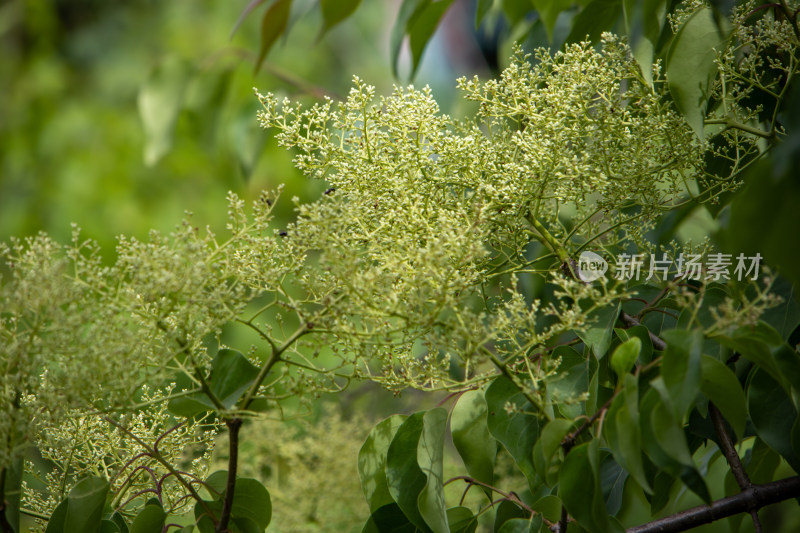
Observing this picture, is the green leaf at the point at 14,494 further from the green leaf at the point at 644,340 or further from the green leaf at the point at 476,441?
the green leaf at the point at 644,340

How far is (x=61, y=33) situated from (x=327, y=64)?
6.31 ft

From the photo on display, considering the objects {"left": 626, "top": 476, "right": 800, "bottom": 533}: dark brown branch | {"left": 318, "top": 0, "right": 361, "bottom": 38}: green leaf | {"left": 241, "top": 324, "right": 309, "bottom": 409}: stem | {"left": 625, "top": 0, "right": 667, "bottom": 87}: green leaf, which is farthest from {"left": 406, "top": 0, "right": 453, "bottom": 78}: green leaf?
{"left": 626, "top": 476, "right": 800, "bottom": 533}: dark brown branch

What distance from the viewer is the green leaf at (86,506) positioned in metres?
0.81

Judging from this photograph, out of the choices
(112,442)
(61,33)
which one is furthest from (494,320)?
(61,33)

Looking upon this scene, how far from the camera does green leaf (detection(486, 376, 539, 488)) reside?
2.77 ft

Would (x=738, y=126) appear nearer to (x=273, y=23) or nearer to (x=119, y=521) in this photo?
(x=273, y=23)

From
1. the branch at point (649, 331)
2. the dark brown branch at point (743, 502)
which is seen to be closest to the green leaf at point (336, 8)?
the branch at point (649, 331)

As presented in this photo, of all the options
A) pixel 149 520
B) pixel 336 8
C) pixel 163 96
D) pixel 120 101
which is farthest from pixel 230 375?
pixel 120 101

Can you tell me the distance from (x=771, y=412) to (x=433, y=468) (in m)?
0.37

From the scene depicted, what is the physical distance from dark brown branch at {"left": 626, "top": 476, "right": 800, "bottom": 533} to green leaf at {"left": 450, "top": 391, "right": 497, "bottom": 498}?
21cm

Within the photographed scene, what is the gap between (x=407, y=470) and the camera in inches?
35.3

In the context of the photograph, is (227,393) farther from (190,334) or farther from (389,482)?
(389,482)

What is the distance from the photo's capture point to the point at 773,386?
0.79 metres

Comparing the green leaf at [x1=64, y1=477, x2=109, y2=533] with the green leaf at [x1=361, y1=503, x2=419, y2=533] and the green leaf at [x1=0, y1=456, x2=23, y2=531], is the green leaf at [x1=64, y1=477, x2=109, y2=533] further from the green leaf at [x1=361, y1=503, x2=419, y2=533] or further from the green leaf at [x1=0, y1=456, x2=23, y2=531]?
the green leaf at [x1=361, y1=503, x2=419, y2=533]
